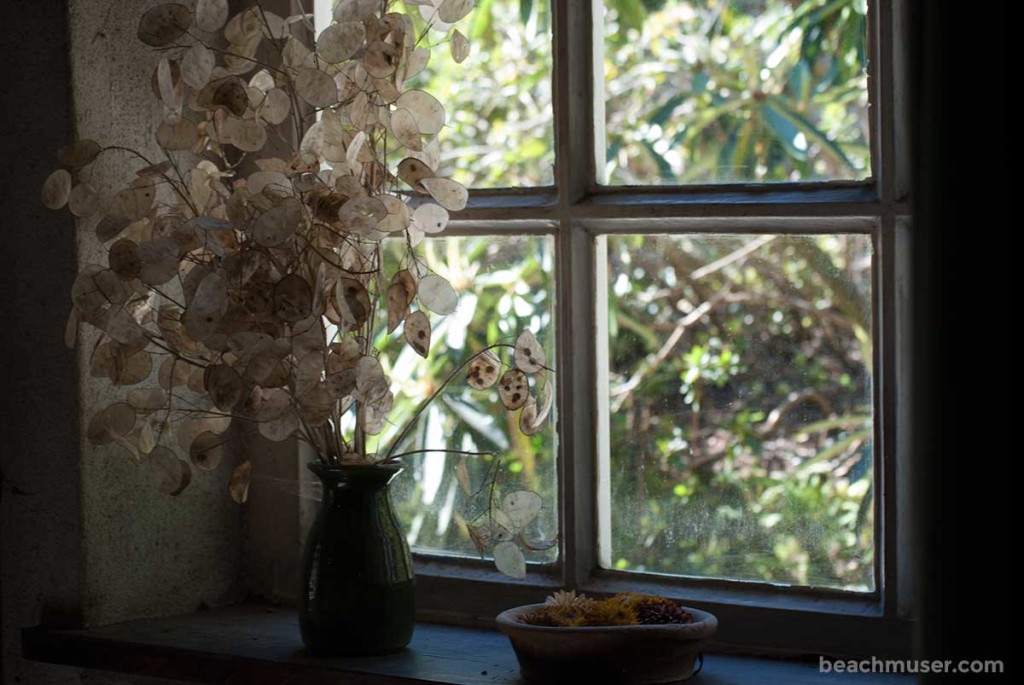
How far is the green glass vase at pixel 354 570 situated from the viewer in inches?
49.0

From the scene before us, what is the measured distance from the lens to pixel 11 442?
1436 mm

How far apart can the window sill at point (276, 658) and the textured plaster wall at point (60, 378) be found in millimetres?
53

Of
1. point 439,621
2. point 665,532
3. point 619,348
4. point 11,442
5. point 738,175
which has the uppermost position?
point 738,175

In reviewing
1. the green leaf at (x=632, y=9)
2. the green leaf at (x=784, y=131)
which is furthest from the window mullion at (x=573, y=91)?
the green leaf at (x=784, y=131)

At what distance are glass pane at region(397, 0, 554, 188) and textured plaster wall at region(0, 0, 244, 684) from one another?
Answer: 0.40 m

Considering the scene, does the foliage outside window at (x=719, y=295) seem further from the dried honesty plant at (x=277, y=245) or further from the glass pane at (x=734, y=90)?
the dried honesty plant at (x=277, y=245)

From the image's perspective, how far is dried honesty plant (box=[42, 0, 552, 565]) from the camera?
1.12 metres

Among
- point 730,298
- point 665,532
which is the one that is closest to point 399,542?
point 665,532

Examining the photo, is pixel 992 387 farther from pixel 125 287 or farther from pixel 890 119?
pixel 125 287

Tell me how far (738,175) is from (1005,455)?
55cm

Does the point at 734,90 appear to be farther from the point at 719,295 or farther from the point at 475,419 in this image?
the point at 475,419

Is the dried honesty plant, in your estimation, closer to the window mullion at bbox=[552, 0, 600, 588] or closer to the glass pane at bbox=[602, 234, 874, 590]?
the window mullion at bbox=[552, 0, 600, 588]

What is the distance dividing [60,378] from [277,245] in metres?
0.47

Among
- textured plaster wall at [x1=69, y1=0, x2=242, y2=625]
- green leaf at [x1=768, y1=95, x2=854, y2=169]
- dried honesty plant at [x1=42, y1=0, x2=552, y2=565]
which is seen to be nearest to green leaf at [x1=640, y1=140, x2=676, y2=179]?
green leaf at [x1=768, y1=95, x2=854, y2=169]
